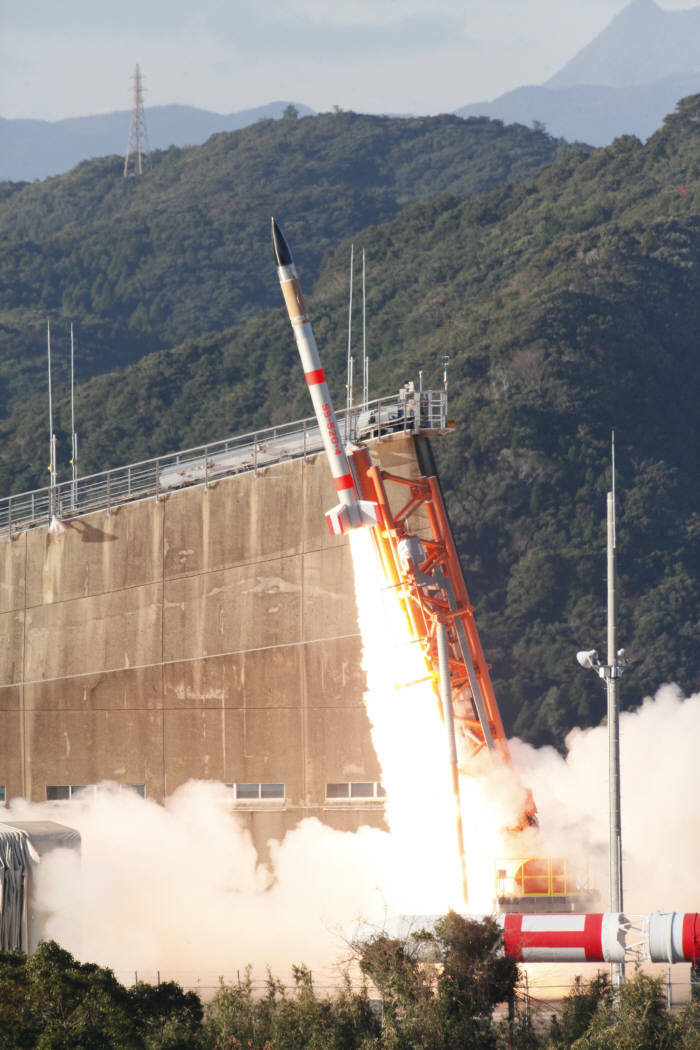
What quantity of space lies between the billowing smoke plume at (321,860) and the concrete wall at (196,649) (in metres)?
0.92

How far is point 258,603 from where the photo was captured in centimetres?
4716

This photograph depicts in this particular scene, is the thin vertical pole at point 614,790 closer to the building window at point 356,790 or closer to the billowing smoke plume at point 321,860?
the billowing smoke plume at point 321,860

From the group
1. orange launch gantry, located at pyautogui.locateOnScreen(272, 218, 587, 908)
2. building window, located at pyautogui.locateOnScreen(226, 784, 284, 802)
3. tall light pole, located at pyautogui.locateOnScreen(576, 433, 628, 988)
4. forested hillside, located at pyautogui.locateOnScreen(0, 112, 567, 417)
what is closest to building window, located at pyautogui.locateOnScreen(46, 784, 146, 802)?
building window, located at pyautogui.locateOnScreen(226, 784, 284, 802)

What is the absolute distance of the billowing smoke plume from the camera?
1661 inches

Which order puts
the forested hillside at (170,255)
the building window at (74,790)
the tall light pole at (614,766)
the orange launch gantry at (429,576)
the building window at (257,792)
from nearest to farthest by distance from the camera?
1. the tall light pole at (614,766)
2. the orange launch gantry at (429,576)
3. the building window at (257,792)
4. the building window at (74,790)
5. the forested hillside at (170,255)

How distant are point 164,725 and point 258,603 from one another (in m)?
5.21

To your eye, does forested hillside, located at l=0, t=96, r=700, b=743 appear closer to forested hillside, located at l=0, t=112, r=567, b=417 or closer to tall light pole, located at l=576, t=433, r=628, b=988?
forested hillside, located at l=0, t=112, r=567, b=417

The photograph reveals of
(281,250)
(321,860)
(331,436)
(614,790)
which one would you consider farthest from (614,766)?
(281,250)

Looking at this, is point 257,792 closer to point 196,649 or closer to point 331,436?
point 196,649

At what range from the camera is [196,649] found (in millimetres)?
48375

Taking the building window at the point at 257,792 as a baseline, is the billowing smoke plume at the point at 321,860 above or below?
below

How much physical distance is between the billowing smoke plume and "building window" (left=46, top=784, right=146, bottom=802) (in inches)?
11.9

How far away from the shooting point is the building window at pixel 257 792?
46.9 metres

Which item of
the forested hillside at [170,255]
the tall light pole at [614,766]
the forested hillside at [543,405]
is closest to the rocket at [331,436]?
the tall light pole at [614,766]
